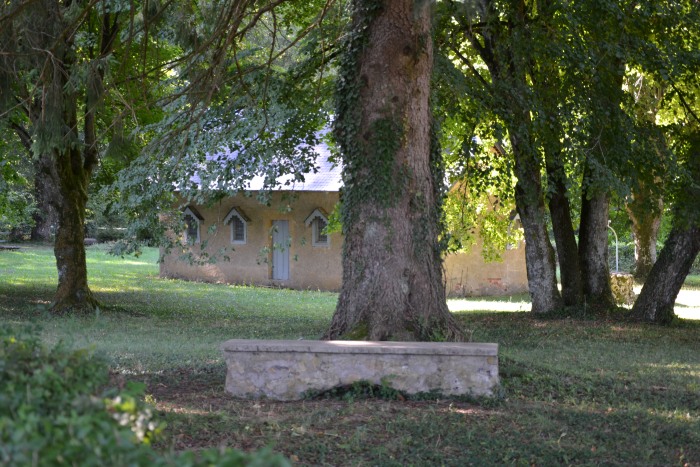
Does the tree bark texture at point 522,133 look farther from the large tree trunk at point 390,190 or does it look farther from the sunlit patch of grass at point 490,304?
the sunlit patch of grass at point 490,304

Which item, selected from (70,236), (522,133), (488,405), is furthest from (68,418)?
(70,236)

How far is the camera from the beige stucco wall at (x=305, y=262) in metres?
29.1

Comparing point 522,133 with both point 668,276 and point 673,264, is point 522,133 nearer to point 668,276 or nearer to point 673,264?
point 673,264

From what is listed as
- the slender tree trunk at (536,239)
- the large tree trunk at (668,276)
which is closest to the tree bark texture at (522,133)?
the slender tree trunk at (536,239)

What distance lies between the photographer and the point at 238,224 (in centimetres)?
3162

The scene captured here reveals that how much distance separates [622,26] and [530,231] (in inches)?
209

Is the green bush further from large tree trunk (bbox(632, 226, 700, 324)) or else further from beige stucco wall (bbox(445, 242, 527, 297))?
beige stucco wall (bbox(445, 242, 527, 297))

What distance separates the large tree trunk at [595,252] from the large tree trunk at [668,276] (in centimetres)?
121

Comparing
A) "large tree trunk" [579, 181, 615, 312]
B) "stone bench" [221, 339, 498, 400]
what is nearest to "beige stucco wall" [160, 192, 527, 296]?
"large tree trunk" [579, 181, 615, 312]

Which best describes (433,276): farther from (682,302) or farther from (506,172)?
(682,302)

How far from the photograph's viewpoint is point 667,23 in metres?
14.3

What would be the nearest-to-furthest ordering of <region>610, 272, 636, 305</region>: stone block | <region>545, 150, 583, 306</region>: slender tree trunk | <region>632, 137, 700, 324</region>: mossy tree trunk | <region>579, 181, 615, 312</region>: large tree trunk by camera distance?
1. <region>632, 137, 700, 324</region>: mossy tree trunk
2. <region>545, 150, 583, 306</region>: slender tree trunk
3. <region>579, 181, 615, 312</region>: large tree trunk
4. <region>610, 272, 636, 305</region>: stone block

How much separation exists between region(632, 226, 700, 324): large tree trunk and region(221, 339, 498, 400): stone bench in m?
9.15

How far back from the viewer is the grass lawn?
6.56 m
